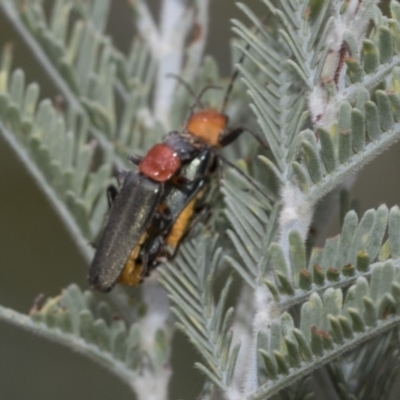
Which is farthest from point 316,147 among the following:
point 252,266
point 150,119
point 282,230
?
point 150,119

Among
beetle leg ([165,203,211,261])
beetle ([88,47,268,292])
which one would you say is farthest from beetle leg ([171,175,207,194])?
beetle leg ([165,203,211,261])

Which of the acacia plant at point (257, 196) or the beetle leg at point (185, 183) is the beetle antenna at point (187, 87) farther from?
the beetle leg at point (185, 183)

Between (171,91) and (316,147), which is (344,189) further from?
(171,91)

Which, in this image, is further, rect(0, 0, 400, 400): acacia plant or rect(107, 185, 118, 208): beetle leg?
rect(107, 185, 118, 208): beetle leg

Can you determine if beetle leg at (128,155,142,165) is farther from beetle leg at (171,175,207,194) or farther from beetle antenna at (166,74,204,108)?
beetle antenna at (166,74,204,108)

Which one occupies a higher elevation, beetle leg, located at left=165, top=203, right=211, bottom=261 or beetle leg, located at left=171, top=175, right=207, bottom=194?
beetle leg, located at left=171, top=175, right=207, bottom=194

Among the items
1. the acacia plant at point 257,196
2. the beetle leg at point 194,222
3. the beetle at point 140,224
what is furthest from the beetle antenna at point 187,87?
the beetle leg at point 194,222
